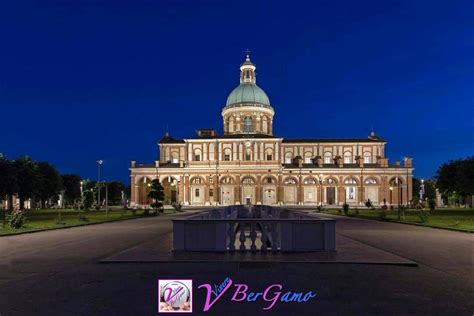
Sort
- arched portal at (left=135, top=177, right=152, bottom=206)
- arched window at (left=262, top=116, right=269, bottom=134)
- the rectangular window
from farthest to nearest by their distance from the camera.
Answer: arched window at (left=262, top=116, right=269, bottom=134), arched portal at (left=135, top=177, right=152, bottom=206), the rectangular window

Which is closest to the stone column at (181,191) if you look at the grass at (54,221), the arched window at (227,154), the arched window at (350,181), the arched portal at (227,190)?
the arched portal at (227,190)

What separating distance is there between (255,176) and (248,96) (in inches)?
808

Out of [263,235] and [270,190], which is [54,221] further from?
[270,190]

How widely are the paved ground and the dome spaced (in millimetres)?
86387

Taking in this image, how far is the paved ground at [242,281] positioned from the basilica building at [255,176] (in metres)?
78.0

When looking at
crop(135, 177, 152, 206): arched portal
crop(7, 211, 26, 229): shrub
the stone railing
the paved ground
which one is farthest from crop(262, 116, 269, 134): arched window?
the stone railing

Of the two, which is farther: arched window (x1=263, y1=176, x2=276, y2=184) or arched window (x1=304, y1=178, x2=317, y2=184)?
arched window (x1=304, y1=178, x2=317, y2=184)

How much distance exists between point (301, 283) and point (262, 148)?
278 feet

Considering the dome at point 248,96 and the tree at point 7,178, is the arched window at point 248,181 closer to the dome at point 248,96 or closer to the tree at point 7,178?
the dome at point 248,96

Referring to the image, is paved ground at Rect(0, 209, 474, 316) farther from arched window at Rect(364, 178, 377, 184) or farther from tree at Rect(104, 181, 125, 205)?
tree at Rect(104, 181, 125, 205)

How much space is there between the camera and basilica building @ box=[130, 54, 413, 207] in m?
93.3

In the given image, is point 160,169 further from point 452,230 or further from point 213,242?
point 213,242

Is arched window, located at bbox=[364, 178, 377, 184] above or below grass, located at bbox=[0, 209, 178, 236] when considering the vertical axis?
above

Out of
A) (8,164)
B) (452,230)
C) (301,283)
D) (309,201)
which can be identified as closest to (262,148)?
(309,201)
